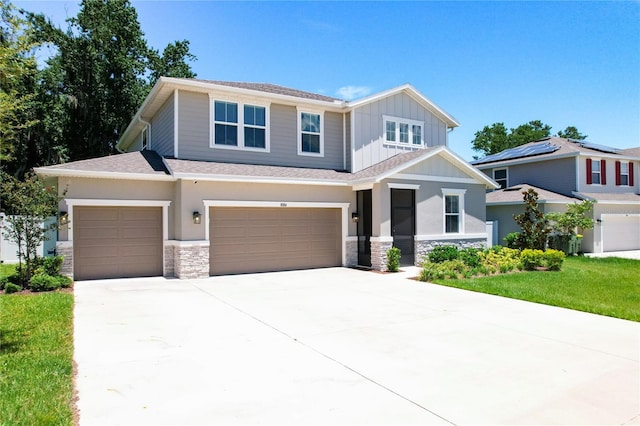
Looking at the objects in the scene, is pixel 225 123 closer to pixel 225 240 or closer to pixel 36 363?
pixel 225 240

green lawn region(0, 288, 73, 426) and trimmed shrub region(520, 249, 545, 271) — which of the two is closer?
green lawn region(0, 288, 73, 426)

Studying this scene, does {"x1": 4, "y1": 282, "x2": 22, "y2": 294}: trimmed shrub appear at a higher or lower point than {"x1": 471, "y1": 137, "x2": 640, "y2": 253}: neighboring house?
lower

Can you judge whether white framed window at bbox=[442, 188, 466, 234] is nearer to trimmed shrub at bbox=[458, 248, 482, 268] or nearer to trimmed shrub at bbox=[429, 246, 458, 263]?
trimmed shrub at bbox=[429, 246, 458, 263]

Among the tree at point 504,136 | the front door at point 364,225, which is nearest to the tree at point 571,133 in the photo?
the tree at point 504,136

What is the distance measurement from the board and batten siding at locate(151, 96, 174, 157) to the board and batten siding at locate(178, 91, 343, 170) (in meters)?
0.63

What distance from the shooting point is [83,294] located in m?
9.65

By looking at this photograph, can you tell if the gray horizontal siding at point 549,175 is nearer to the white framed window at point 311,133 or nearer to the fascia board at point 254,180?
the fascia board at point 254,180

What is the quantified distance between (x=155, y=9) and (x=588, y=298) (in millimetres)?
13522

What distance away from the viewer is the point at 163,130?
48.1ft

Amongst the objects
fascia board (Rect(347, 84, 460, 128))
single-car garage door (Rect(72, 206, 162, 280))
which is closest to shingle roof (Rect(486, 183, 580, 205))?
fascia board (Rect(347, 84, 460, 128))

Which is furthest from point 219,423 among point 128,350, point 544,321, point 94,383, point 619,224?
point 619,224

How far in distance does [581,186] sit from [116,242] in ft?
71.6

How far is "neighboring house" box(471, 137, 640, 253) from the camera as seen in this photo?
69.9 ft

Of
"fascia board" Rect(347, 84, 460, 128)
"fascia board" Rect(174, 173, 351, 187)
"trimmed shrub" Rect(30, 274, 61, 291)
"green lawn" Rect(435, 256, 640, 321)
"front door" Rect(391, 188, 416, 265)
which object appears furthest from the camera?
"fascia board" Rect(347, 84, 460, 128)
